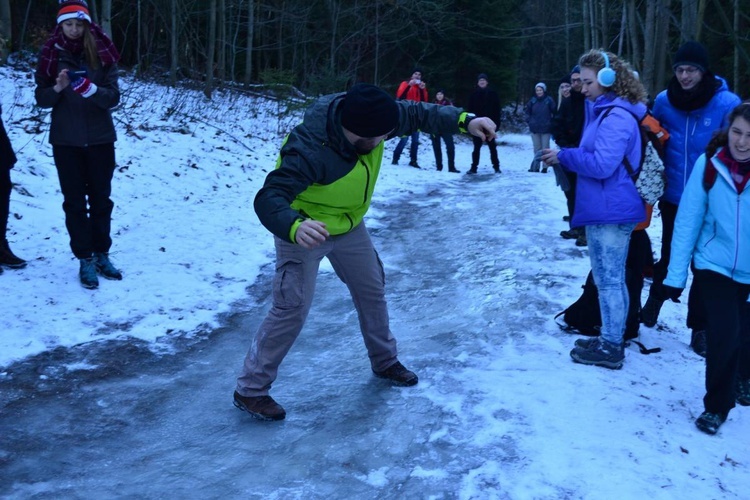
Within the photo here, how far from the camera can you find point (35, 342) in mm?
5188

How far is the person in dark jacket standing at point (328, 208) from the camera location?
148 inches

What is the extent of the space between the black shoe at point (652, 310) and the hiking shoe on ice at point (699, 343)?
1.37 ft

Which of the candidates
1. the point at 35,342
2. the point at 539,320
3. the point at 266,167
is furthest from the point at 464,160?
the point at 35,342

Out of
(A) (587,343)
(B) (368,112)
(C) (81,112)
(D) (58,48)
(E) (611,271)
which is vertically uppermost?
(D) (58,48)

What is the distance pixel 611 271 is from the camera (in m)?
4.77

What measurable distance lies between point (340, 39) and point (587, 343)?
25.3m

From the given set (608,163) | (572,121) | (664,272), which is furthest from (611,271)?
(572,121)

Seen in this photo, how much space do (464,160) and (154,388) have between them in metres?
18.5

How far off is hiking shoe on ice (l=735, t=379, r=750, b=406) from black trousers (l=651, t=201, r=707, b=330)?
1.98 ft

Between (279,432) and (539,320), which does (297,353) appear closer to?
(279,432)

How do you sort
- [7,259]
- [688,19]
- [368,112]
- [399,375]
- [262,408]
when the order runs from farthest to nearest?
[688,19], [7,259], [399,375], [262,408], [368,112]

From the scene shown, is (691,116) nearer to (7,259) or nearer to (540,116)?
(7,259)

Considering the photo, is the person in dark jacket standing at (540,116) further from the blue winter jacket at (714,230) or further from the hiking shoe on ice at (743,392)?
the blue winter jacket at (714,230)

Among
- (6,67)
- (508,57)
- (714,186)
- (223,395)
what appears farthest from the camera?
(508,57)
